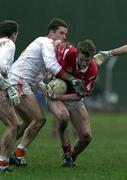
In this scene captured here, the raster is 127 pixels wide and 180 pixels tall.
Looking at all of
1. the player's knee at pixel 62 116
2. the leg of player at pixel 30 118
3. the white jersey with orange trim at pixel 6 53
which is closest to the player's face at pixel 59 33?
the leg of player at pixel 30 118

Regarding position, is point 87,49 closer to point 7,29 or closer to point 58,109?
point 58,109

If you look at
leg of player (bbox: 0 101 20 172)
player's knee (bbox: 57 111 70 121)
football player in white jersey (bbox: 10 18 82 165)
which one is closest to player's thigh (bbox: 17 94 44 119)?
football player in white jersey (bbox: 10 18 82 165)

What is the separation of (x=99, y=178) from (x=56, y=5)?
31.2 meters

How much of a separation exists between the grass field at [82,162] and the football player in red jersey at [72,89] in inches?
22.4

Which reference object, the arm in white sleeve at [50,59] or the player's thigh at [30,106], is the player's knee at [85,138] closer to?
the player's thigh at [30,106]

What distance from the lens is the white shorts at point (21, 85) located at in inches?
517

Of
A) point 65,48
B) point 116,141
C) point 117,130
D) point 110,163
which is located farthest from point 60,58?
point 117,130

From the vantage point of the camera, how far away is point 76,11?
42688 mm

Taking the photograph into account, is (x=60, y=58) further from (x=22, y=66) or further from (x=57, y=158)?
(x=57, y=158)

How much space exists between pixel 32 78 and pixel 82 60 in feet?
3.54

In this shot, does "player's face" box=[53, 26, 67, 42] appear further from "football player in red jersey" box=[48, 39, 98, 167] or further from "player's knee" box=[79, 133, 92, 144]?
"player's knee" box=[79, 133, 92, 144]

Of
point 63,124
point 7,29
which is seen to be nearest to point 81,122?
point 63,124

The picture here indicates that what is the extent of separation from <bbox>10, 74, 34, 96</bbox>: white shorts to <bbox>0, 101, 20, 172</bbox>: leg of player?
3.35ft

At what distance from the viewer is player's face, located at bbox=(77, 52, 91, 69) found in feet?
41.4
